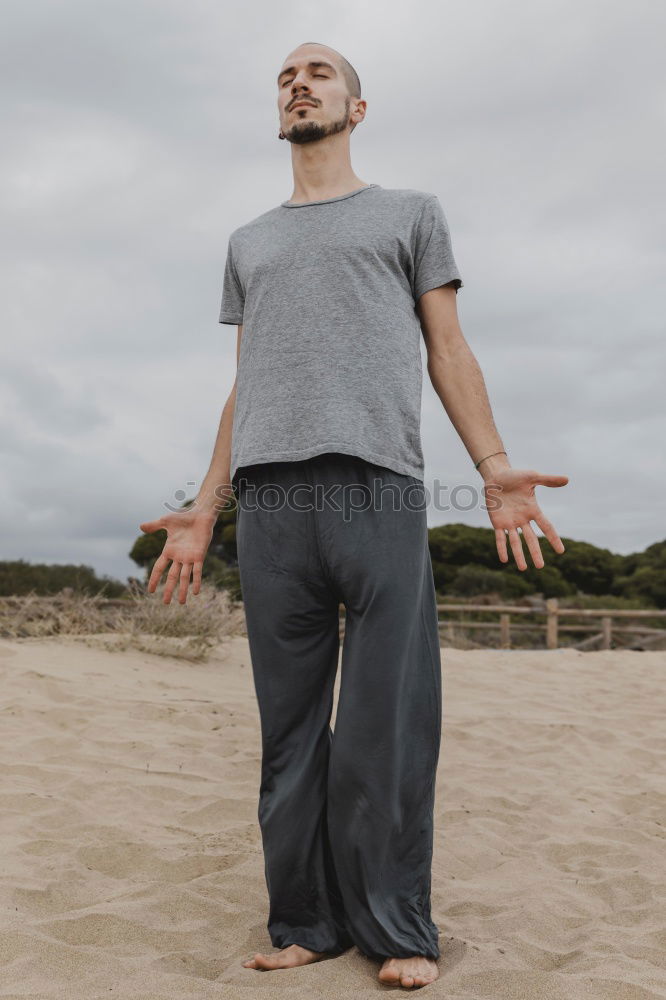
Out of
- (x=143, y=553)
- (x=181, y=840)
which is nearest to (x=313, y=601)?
(x=181, y=840)

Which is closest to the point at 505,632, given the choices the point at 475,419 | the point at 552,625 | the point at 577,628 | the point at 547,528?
the point at 552,625

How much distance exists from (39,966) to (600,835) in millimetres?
2378

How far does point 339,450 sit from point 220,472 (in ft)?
1.86

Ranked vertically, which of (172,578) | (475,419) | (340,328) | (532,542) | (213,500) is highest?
(340,328)

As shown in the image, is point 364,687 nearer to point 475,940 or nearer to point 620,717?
point 475,940

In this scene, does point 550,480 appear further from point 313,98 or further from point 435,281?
point 313,98

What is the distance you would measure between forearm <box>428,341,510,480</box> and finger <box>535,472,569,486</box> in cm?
13

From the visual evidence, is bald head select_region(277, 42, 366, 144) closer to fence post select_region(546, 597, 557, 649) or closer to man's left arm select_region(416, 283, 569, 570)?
man's left arm select_region(416, 283, 569, 570)

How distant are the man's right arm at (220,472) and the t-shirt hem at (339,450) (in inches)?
12.3

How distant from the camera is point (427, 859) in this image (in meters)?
2.14

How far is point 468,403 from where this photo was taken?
7.36 feet

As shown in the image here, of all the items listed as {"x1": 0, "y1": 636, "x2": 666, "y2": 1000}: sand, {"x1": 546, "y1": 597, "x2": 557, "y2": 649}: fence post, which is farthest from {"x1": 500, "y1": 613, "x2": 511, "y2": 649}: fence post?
{"x1": 0, "y1": 636, "x2": 666, "y2": 1000}: sand

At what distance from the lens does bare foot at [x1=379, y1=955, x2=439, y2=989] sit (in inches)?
78.8

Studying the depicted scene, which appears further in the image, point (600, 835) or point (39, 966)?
point (600, 835)
